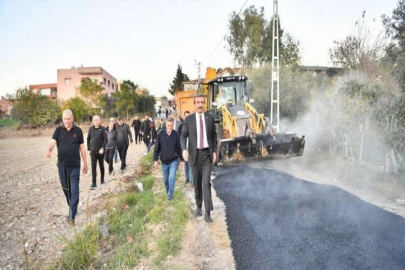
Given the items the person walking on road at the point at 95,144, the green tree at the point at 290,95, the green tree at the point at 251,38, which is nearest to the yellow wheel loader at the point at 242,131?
the person walking on road at the point at 95,144

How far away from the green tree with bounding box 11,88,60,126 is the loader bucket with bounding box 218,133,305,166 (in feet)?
94.4

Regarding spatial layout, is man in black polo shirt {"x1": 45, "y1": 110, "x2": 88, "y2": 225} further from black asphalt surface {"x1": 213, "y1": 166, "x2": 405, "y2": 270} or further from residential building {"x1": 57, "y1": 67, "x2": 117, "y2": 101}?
residential building {"x1": 57, "y1": 67, "x2": 117, "y2": 101}

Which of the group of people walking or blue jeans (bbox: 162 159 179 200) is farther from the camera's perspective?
blue jeans (bbox: 162 159 179 200)

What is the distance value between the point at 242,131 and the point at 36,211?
5.28 metres

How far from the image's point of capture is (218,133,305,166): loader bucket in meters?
7.30

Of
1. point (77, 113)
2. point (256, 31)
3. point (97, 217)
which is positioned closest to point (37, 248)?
point (97, 217)

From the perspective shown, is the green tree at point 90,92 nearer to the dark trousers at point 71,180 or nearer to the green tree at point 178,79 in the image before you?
the green tree at point 178,79

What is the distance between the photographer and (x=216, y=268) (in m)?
3.12

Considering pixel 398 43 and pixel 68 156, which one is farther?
pixel 398 43

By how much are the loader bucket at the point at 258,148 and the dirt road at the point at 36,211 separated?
2.80 metres

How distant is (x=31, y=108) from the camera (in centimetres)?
2934

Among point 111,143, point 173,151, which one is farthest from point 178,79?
point 173,151

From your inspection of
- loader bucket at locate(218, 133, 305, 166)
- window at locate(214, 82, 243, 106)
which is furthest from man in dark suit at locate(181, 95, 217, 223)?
window at locate(214, 82, 243, 106)

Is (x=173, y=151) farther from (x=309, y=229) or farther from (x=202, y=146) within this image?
(x=309, y=229)
